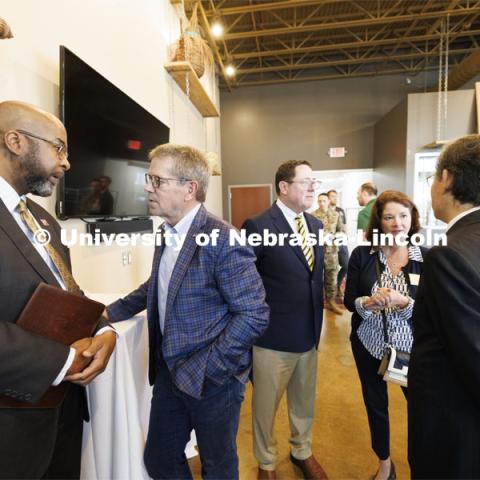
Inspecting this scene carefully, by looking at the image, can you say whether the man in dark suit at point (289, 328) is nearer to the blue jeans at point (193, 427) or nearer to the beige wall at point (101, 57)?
the blue jeans at point (193, 427)

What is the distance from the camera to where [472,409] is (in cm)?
90

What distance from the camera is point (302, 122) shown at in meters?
7.14

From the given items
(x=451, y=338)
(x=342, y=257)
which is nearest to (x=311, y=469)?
(x=451, y=338)

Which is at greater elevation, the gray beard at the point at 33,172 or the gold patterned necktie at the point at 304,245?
the gray beard at the point at 33,172

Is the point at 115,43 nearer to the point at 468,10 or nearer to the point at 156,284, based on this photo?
the point at 156,284

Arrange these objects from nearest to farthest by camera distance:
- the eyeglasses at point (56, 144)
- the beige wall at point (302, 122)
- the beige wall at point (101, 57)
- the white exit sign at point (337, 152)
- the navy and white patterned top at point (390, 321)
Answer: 1. the eyeglasses at point (56, 144)
2. the beige wall at point (101, 57)
3. the navy and white patterned top at point (390, 321)
4. the beige wall at point (302, 122)
5. the white exit sign at point (337, 152)

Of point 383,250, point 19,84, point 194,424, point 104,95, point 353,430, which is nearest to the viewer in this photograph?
point 194,424

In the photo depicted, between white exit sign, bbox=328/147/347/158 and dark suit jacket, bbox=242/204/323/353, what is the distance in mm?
6043

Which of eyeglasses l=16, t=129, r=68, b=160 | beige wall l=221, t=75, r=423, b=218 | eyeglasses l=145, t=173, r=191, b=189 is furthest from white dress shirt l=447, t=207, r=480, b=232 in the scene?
beige wall l=221, t=75, r=423, b=218

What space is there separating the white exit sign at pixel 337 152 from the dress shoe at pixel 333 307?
374 centimetres

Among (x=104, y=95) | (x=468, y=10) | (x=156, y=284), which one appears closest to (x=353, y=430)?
(x=156, y=284)

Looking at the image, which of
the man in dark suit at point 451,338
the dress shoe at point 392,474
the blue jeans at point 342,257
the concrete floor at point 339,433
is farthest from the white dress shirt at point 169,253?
the blue jeans at point 342,257

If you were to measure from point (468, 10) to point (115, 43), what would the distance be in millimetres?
5366

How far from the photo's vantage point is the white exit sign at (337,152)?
7070 millimetres
